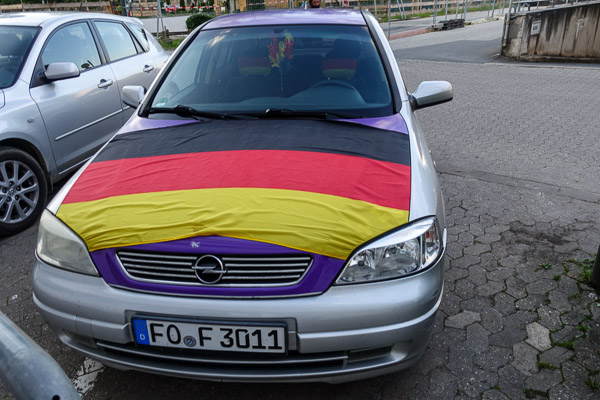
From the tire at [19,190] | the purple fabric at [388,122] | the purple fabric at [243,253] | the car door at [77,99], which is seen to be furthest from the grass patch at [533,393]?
the car door at [77,99]

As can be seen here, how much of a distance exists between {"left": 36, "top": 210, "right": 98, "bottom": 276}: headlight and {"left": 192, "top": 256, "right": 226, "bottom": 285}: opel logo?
0.44 meters

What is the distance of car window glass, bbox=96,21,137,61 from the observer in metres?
5.27

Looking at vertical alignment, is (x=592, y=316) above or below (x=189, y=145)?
below

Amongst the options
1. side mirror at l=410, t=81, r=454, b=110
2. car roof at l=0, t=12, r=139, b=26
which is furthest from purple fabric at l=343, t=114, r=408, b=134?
car roof at l=0, t=12, r=139, b=26

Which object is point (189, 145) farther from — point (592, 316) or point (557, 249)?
point (557, 249)

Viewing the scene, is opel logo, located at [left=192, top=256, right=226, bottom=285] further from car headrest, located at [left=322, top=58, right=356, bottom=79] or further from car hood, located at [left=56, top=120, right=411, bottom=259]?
car headrest, located at [left=322, top=58, right=356, bottom=79]

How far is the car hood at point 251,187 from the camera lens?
1905mm

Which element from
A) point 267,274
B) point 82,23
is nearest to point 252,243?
point 267,274

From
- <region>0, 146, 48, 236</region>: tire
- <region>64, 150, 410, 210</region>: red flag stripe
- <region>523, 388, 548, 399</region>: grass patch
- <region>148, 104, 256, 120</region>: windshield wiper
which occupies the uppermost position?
<region>148, 104, 256, 120</region>: windshield wiper

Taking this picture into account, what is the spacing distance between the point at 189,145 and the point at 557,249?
8.88 feet

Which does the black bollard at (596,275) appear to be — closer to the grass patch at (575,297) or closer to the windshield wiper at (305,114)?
the grass patch at (575,297)

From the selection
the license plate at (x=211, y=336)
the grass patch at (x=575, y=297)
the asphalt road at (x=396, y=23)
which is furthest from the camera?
the asphalt road at (x=396, y=23)

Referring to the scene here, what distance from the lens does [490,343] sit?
257 cm

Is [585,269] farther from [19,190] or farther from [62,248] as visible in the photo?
[19,190]
